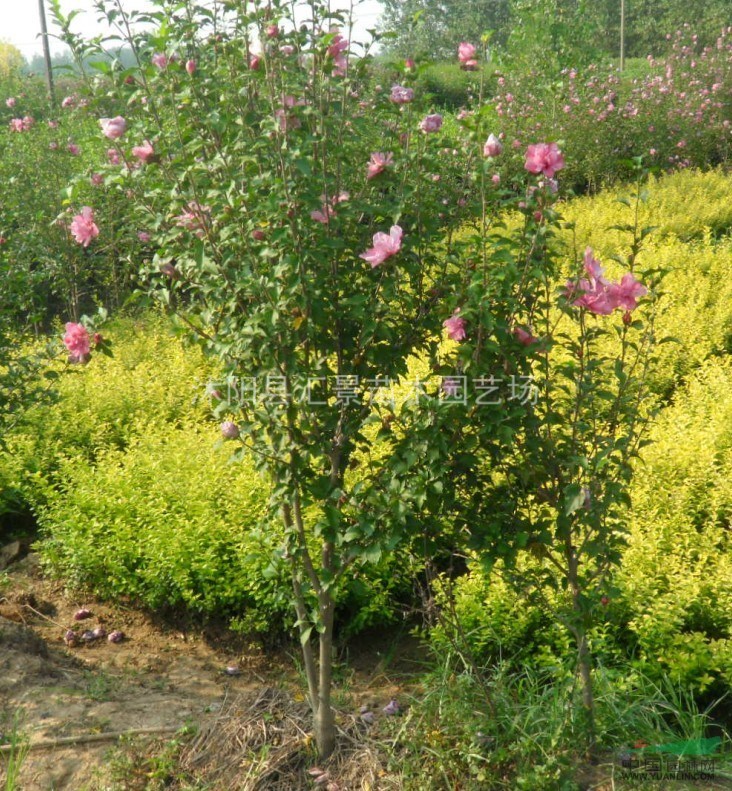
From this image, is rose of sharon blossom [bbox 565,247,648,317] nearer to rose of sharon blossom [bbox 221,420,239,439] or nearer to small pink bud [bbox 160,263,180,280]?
rose of sharon blossom [bbox 221,420,239,439]

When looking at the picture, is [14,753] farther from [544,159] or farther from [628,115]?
[628,115]

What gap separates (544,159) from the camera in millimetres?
1962

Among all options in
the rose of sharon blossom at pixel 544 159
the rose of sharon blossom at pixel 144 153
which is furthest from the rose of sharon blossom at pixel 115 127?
the rose of sharon blossom at pixel 544 159

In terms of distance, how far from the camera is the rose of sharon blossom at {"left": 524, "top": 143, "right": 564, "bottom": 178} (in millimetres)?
1953

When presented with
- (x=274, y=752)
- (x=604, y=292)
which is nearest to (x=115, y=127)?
(x=604, y=292)

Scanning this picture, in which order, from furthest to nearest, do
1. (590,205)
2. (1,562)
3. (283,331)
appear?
1. (590,205)
2. (1,562)
3. (283,331)

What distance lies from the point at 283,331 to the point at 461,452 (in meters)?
0.53

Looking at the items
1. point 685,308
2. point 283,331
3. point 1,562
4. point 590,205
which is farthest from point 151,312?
point 283,331

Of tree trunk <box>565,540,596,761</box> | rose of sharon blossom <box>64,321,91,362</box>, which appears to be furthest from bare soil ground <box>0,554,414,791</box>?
rose of sharon blossom <box>64,321,91,362</box>

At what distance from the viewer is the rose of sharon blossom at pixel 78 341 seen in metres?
2.29

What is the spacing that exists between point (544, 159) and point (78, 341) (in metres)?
1.27

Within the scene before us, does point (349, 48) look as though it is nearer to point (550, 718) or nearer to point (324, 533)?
point (324, 533)

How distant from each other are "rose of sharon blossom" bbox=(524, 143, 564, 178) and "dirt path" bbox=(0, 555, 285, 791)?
1863mm

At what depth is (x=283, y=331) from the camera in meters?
2.03
